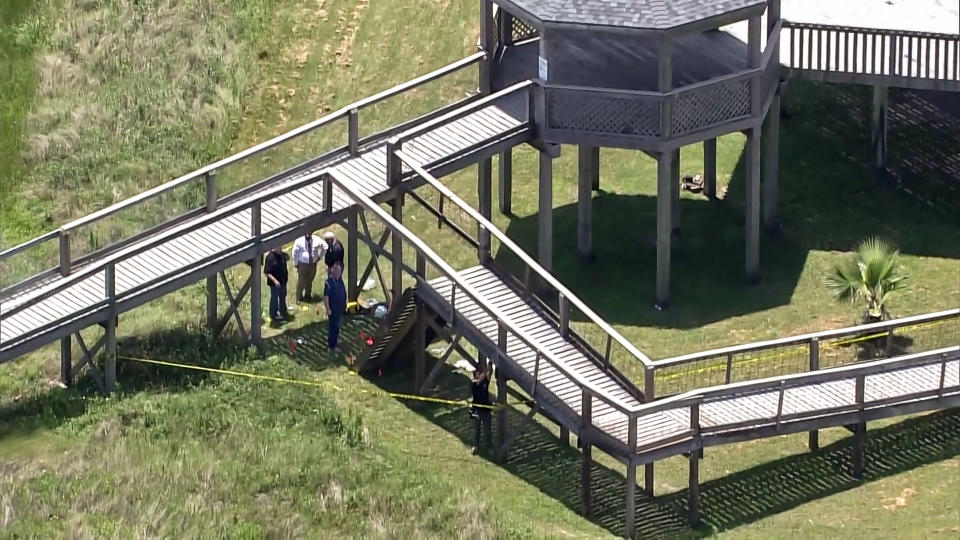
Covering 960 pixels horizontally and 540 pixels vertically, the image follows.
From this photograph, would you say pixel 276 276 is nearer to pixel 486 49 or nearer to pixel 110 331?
pixel 110 331

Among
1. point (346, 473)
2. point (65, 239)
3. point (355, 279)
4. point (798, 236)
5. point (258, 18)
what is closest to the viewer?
point (346, 473)

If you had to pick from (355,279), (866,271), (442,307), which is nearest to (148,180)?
(355,279)

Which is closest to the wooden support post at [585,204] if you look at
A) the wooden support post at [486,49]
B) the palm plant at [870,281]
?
the wooden support post at [486,49]

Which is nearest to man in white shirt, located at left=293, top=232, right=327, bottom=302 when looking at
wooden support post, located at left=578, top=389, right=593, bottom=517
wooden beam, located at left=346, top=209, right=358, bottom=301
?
wooden beam, located at left=346, top=209, right=358, bottom=301

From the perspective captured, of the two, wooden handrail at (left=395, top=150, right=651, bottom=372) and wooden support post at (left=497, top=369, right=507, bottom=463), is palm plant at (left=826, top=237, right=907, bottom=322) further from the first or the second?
wooden support post at (left=497, top=369, right=507, bottom=463)

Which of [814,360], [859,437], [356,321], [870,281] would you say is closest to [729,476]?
[859,437]

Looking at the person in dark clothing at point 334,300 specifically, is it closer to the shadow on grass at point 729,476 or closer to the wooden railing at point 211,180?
the shadow on grass at point 729,476

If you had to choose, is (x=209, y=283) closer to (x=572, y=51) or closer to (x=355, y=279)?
(x=355, y=279)

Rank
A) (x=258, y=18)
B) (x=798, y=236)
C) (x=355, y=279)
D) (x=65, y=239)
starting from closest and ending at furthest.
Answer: (x=65, y=239) < (x=355, y=279) < (x=798, y=236) < (x=258, y=18)
